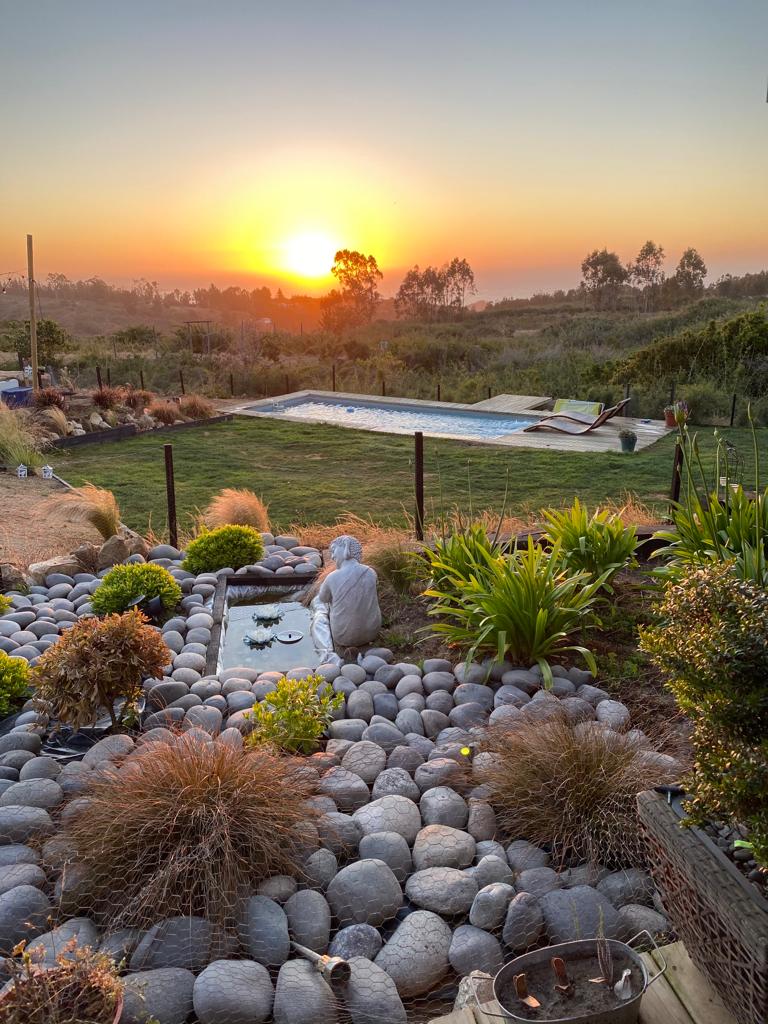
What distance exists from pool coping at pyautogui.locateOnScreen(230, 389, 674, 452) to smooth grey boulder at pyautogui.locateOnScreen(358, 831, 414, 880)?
8.85m

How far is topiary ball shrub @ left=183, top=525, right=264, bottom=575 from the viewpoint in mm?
5125

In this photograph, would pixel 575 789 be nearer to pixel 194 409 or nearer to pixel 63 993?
pixel 63 993

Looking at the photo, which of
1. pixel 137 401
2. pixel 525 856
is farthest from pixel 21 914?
pixel 137 401

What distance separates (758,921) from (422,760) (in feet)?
4.98

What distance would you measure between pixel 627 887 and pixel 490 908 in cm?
40

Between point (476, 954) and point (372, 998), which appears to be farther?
point (476, 954)

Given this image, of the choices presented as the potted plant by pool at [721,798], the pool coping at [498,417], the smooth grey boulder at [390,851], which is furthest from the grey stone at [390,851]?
the pool coping at [498,417]

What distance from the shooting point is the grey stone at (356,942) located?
6.48ft

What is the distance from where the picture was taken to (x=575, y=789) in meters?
2.36

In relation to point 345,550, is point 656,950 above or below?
below

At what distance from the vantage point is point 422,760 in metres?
2.82

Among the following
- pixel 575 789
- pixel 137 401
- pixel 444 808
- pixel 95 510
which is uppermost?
pixel 137 401

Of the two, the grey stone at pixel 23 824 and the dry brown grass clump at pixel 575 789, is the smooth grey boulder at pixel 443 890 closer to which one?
the dry brown grass clump at pixel 575 789

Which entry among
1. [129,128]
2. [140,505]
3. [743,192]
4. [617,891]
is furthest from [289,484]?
[743,192]
